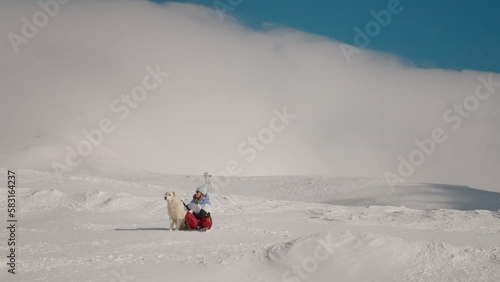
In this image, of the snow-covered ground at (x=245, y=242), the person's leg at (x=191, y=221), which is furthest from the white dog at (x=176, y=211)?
the snow-covered ground at (x=245, y=242)

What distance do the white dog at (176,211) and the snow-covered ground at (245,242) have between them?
45cm

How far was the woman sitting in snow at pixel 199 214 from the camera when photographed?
41.1ft

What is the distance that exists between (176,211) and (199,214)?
602 millimetres

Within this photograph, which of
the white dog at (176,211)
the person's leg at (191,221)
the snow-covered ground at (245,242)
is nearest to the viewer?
the snow-covered ground at (245,242)

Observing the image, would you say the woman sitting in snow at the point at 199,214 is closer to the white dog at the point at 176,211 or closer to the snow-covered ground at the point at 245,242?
the white dog at the point at 176,211

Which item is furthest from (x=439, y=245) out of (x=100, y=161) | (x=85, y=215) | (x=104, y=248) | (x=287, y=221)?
(x=100, y=161)

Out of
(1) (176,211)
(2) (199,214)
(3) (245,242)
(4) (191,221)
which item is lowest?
(3) (245,242)

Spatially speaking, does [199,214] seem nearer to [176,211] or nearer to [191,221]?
[191,221]

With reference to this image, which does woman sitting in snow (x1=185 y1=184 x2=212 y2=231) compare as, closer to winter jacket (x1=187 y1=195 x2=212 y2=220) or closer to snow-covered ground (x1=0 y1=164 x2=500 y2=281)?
winter jacket (x1=187 y1=195 x2=212 y2=220)

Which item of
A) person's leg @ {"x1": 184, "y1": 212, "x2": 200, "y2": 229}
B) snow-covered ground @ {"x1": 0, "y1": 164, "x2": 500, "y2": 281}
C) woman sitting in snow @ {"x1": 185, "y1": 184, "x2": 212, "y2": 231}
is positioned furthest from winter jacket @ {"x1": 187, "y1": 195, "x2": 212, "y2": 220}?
snow-covered ground @ {"x1": 0, "y1": 164, "x2": 500, "y2": 281}

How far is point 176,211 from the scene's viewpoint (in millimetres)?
12492

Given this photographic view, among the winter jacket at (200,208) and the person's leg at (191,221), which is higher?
the winter jacket at (200,208)

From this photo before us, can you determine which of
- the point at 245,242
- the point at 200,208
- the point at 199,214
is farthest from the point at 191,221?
the point at 245,242

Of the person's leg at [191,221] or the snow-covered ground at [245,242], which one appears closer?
the snow-covered ground at [245,242]
